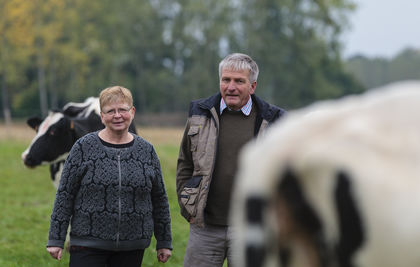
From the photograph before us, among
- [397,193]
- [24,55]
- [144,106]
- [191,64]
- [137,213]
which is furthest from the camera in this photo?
[191,64]

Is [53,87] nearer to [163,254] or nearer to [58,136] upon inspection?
[58,136]

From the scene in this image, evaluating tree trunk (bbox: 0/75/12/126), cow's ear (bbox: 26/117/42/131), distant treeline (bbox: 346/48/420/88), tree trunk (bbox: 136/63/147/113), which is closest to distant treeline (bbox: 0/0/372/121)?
tree trunk (bbox: 136/63/147/113)

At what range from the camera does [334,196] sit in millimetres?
1254

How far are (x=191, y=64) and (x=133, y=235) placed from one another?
173 feet

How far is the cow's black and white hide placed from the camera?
1.24 metres

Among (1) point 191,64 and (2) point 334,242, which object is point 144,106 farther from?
(2) point 334,242

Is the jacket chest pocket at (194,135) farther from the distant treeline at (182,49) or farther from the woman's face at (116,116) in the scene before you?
the distant treeline at (182,49)

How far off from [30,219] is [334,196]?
356 inches

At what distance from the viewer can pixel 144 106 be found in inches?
2073

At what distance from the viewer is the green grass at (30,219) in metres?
7.13

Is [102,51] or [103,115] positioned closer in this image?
[103,115]

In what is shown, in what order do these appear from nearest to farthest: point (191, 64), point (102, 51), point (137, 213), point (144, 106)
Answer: point (137, 213)
point (102, 51)
point (144, 106)
point (191, 64)

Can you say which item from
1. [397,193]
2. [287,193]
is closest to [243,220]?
[287,193]

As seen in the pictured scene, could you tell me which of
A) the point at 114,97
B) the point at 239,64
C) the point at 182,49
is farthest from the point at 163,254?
the point at 182,49
